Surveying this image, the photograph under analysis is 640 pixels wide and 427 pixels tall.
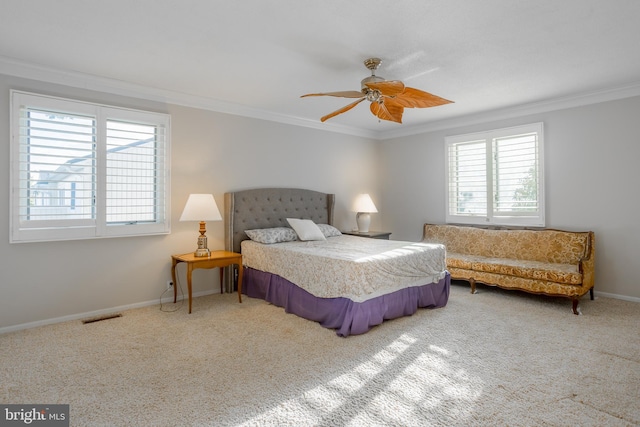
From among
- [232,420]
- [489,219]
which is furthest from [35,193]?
[489,219]

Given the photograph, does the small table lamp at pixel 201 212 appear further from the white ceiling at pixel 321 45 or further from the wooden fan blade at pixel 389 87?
the wooden fan blade at pixel 389 87

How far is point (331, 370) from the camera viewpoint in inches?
98.0

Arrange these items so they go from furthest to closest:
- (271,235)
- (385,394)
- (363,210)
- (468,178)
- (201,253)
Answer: (363,210) → (468,178) → (271,235) → (201,253) → (385,394)

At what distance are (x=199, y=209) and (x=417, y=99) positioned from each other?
2.53 m

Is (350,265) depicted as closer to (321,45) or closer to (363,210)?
(321,45)

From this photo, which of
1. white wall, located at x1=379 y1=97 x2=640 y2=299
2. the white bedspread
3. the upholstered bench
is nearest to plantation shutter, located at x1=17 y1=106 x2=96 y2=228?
the white bedspread

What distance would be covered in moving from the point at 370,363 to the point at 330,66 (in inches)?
101

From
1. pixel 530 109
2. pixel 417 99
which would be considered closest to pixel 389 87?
pixel 417 99

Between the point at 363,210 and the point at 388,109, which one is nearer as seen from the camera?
the point at 388,109

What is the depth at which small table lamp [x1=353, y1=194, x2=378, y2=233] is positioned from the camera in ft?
19.1

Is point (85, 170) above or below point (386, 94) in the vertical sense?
below

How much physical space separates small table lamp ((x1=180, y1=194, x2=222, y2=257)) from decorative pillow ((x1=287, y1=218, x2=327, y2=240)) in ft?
3.57

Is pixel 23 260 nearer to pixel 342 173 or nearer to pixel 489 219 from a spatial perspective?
pixel 342 173

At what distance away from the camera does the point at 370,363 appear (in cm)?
260
